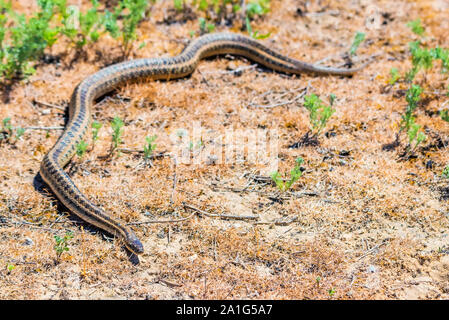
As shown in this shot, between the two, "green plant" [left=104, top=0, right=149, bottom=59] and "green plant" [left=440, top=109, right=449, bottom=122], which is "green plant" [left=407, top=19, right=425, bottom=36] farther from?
"green plant" [left=104, top=0, right=149, bottom=59]

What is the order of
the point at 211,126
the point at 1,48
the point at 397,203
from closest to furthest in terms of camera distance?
1. the point at 397,203
2. the point at 211,126
3. the point at 1,48

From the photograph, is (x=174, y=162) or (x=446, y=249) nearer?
(x=446, y=249)

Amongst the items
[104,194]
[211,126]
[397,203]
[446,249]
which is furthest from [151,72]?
[446,249]

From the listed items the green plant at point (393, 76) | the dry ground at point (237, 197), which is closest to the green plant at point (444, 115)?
the dry ground at point (237, 197)

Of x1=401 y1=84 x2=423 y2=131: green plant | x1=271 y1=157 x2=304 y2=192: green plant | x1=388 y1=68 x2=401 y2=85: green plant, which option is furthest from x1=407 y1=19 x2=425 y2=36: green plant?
x1=271 y1=157 x2=304 y2=192: green plant
